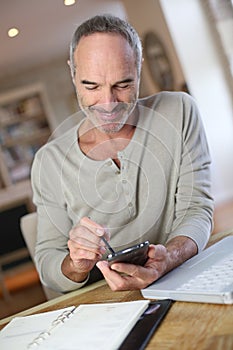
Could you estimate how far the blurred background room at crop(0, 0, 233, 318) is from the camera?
119 cm

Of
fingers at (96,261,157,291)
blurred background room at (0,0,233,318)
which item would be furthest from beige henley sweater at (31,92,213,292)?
fingers at (96,261,157,291)

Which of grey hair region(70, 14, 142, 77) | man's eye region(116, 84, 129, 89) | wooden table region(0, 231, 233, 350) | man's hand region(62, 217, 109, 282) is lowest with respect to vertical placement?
wooden table region(0, 231, 233, 350)

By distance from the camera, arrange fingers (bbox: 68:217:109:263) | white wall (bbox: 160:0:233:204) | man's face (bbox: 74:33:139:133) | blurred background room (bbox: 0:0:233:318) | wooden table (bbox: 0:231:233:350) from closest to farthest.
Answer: wooden table (bbox: 0:231:233:350) → fingers (bbox: 68:217:109:263) → man's face (bbox: 74:33:139:133) → blurred background room (bbox: 0:0:233:318) → white wall (bbox: 160:0:233:204)

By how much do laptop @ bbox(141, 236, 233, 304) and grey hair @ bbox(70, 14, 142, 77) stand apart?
0.39 meters

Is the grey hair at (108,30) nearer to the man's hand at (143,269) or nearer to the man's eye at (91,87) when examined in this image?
the man's eye at (91,87)

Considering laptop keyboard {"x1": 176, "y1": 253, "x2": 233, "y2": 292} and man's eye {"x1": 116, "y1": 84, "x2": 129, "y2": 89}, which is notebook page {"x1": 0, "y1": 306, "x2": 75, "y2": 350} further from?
man's eye {"x1": 116, "y1": 84, "x2": 129, "y2": 89}

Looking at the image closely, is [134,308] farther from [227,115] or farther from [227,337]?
[227,115]

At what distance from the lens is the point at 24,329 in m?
0.81

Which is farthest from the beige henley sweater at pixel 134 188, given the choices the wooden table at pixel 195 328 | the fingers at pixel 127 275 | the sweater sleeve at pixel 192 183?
the wooden table at pixel 195 328

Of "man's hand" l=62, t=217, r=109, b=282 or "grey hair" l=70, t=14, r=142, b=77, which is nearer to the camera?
"man's hand" l=62, t=217, r=109, b=282

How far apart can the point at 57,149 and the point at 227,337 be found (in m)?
0.62

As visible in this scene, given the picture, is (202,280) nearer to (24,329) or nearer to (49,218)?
(24,329)

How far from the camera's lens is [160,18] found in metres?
1.31

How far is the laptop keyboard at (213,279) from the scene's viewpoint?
0.71 meters
